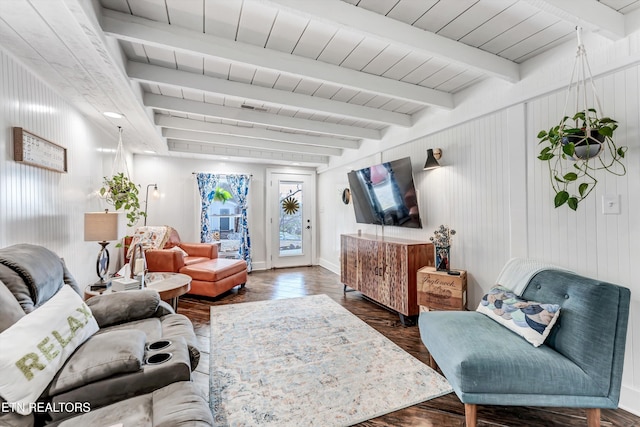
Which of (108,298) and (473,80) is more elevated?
(473,80)

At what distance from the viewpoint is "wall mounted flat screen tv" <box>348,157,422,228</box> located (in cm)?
328

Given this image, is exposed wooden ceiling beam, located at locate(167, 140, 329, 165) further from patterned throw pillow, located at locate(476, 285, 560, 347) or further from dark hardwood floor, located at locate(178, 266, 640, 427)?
patterned throw pillow, located at locate(476, 285, 560, 347)

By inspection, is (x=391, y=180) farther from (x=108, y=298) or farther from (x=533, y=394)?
(x=108, y=298)

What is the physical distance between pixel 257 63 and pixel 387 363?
2467 mm

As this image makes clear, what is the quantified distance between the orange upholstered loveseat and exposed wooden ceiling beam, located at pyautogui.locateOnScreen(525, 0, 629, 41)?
3972 millimetres

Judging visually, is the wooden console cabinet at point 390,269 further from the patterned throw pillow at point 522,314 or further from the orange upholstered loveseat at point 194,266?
the orange upholstered loveseat at point 194,266

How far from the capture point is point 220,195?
212 inches

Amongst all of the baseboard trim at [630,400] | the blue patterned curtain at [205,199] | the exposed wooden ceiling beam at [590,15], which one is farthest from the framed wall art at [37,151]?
the baseboard trim at [630,400]

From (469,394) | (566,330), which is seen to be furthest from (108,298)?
(566,330)

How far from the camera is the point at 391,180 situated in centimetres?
347

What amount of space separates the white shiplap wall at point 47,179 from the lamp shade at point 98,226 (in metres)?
0.20

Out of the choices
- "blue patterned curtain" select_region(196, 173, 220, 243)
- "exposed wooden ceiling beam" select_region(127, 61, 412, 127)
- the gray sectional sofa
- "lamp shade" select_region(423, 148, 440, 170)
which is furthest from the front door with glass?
the gray sectional sofa

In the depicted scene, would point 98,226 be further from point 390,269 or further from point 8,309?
point 390,269

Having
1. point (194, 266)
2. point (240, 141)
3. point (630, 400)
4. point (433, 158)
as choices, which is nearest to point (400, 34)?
point (433, 158)
